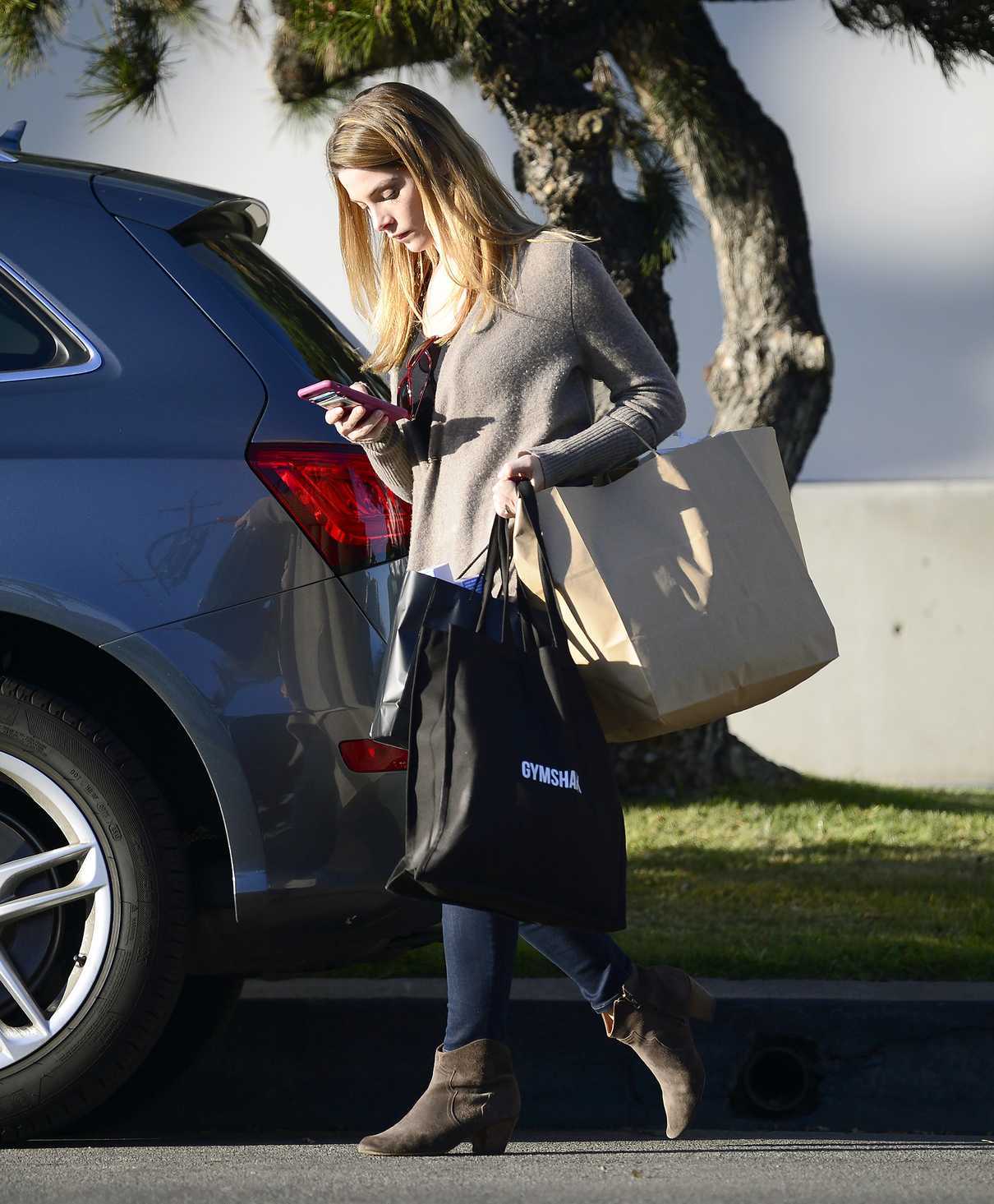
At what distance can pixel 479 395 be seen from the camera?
2660mm

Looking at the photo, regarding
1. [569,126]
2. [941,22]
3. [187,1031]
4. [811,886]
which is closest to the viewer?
[187,1031]

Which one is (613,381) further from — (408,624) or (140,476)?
(140,476)

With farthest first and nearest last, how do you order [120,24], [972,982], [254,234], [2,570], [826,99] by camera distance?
[826,99]
[120,24]
[972,982]
[254,234]
[2,570]

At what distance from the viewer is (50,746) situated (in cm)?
271

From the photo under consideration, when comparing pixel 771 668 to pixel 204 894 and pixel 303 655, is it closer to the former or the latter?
pixel 303 655

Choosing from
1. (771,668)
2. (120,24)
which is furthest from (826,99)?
(771,668)

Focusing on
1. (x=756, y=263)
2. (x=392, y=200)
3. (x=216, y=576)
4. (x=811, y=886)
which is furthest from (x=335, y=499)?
(x=756, y=263)

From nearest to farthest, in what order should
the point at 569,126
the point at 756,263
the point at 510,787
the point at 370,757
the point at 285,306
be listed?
1. the point at 510,787
2. the point at 370,757
3. the point at 285,306
4. the point at 569,126
5. the point at 756,263

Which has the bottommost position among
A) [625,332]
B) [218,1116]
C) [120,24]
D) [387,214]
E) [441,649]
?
[218,1116]

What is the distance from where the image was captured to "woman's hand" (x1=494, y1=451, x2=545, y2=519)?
2531 millimetres

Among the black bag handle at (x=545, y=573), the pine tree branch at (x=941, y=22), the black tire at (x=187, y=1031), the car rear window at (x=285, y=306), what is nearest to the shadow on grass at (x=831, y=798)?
the pine tree branch at (x=941, y=22)

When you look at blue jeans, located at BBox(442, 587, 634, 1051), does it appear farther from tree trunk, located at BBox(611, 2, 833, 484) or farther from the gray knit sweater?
tree trunk, located at BBox(611, 2, 833, 484)

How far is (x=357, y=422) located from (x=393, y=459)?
0.45 ft

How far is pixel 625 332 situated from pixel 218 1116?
174 cm
